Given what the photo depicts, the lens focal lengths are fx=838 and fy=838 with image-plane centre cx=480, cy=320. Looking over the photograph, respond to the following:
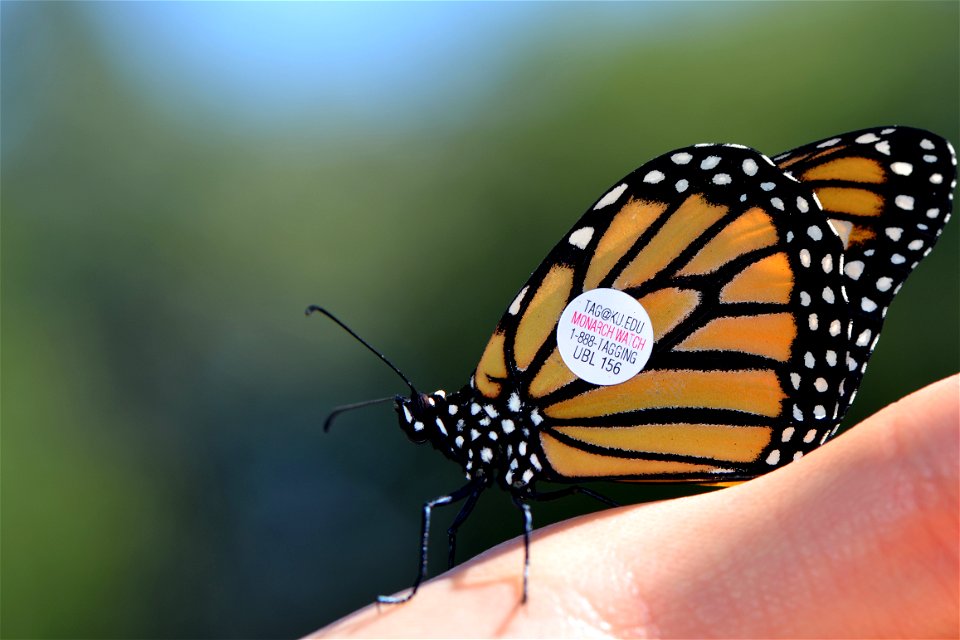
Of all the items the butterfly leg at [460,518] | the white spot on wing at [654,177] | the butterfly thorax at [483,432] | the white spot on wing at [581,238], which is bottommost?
the butterfly leg at [460,518]

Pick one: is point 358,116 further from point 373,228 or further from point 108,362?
point 108,362

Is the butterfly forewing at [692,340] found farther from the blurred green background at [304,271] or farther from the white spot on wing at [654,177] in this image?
the blurred green background at [304,271]

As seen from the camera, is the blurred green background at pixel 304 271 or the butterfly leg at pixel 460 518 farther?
the blurred green background at pixel 304 271

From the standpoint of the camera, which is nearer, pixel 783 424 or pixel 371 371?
pixel 783 424

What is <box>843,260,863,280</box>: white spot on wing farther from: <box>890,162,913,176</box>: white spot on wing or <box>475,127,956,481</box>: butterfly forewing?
<box>890,162,913,176</box>: white spot on wing

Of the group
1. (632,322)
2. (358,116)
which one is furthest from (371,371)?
(632,322)

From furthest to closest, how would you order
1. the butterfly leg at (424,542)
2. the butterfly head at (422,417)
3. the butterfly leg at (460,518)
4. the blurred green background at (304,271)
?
1. the blurred green background at (304,271)
2. the butterfly head at (422,417)
3. the butterfly leg at (460,518)
4. the butterfly leg at (424,542)

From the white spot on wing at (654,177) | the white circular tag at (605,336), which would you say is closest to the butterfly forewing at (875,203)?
the white spot on wing at (654,177)
